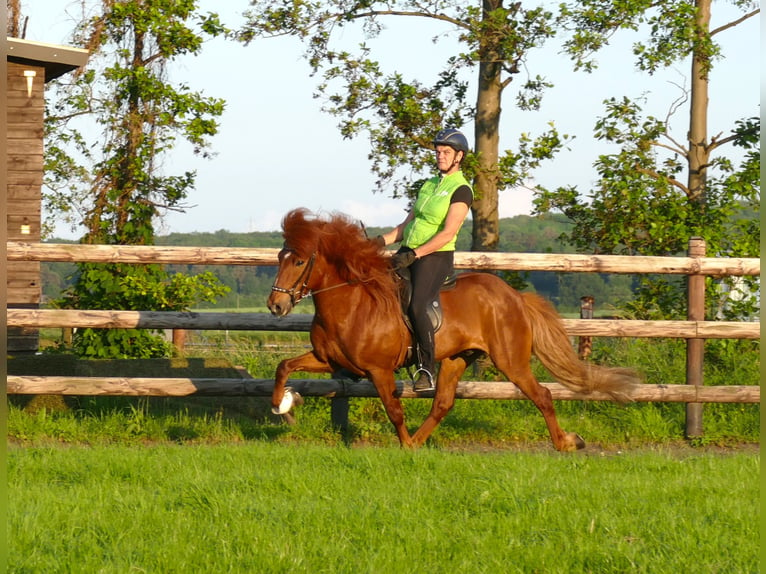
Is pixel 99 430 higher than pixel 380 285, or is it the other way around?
pixel 380 285

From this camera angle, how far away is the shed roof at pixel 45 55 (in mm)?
14039

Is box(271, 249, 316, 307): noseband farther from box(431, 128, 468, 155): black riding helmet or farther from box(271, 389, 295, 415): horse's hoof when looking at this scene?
box(431, 128, 468, 155): black riding helmet

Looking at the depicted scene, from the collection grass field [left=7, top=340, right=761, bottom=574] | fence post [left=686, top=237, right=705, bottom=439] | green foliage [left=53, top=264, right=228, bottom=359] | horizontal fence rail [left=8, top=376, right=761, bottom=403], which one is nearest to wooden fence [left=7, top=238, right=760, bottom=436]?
horizontal fence rail [left=8, top=376, right=761, bottom=403]

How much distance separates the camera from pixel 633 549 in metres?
5.12

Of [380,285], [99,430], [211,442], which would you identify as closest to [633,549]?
[380,285]

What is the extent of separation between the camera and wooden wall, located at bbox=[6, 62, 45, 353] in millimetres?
14305

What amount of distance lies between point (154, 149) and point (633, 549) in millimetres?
13533

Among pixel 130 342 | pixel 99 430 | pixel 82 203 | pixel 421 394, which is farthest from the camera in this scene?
pixel 82 203

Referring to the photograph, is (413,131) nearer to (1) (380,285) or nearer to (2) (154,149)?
(2) (154,149)

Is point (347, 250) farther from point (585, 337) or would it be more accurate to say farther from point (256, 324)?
point (585, 337)

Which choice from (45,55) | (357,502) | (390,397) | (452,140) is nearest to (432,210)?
(452,140)

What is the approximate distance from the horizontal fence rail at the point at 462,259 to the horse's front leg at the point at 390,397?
172 centimetres

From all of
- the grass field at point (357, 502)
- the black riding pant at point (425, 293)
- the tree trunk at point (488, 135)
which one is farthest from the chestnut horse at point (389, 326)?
the tree trunk at point (488, 135)

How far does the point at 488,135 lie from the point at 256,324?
20.8ft
